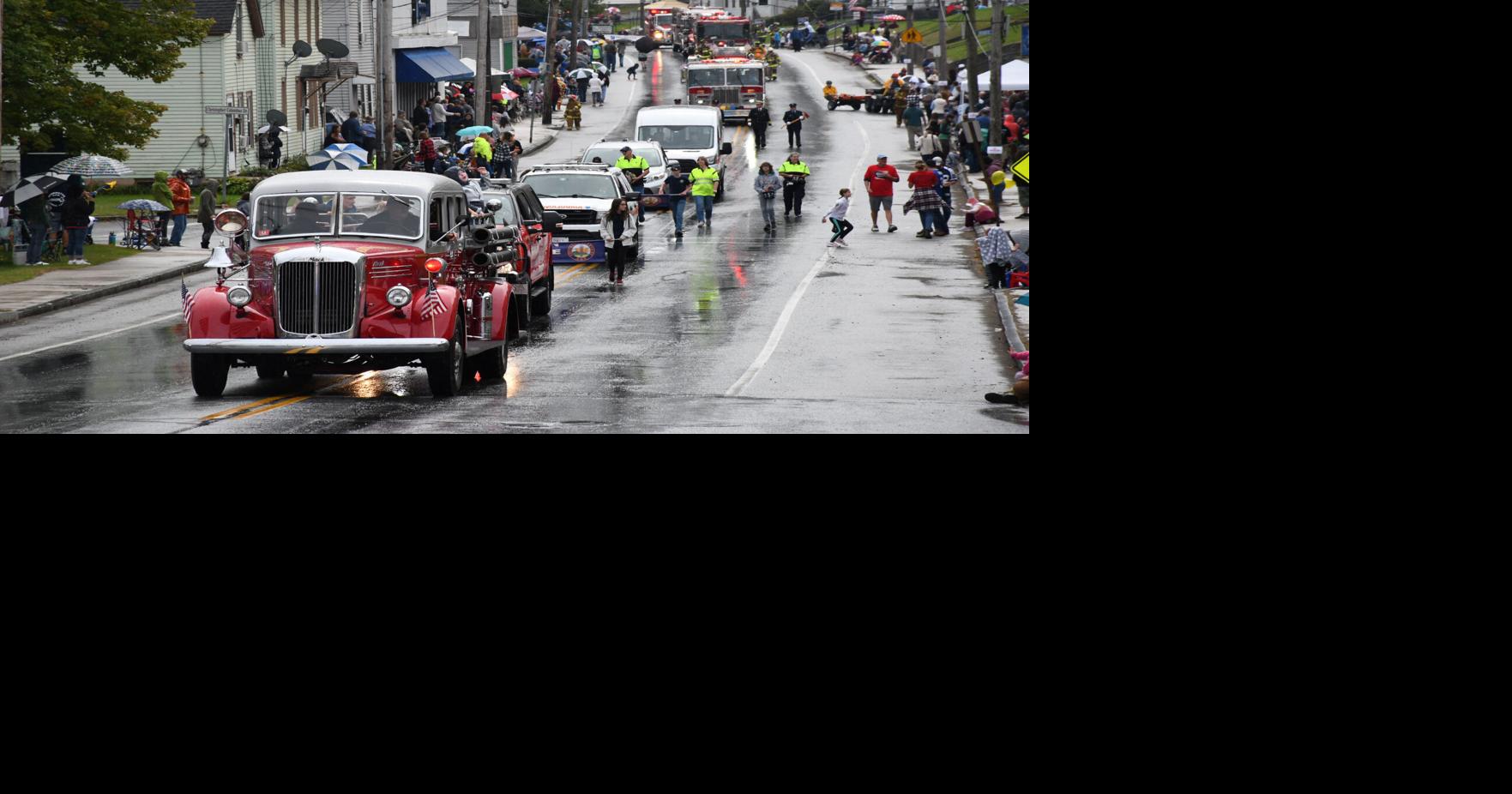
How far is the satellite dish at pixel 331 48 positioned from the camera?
56500 millimetres

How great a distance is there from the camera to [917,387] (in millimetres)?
21469

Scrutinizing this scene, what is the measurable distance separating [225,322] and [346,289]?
1.20 meters

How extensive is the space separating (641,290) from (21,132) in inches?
455

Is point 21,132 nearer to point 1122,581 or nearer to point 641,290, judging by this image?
point 641,290

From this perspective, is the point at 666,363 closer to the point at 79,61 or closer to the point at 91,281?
the point at 91,281

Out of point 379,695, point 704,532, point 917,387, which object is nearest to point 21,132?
point 917,387

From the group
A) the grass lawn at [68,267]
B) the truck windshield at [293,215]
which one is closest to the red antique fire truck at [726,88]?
the grass lawn at [68,267]

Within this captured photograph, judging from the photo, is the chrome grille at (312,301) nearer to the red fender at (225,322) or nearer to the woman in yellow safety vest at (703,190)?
the red fender at (225,322)

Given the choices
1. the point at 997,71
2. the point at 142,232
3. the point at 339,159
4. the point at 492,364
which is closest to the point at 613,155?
the point at 339,159

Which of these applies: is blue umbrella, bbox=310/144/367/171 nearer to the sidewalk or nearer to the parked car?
the sidewalk

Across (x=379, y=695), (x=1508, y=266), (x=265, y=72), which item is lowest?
(x=379, y=695)

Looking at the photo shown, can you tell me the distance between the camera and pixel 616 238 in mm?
32375

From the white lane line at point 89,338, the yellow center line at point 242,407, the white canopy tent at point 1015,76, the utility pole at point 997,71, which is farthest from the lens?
the white canopy tent at point 1015,76

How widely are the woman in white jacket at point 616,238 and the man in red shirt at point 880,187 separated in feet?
33.1
